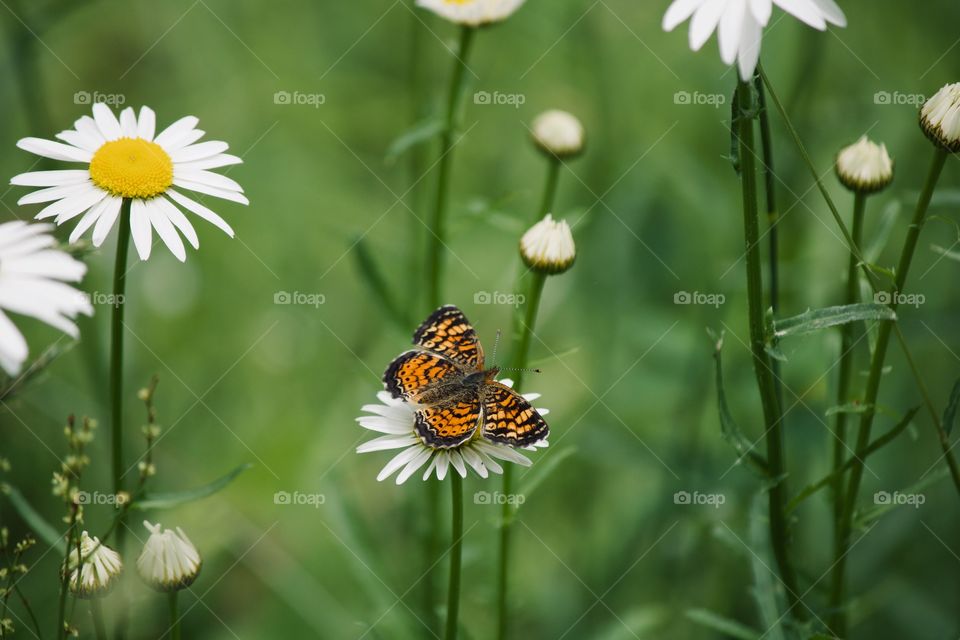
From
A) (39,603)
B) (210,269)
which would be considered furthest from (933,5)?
(39,603)

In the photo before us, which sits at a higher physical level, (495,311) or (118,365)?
(495,311)

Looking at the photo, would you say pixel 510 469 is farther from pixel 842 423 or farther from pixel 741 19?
pixel 741 19

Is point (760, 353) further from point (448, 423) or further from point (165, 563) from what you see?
point (165, 563)

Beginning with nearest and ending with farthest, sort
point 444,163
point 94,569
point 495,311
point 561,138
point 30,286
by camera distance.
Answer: point 30,286 < point 94,569 < point 444,163 < point 561,138 < point 495,311

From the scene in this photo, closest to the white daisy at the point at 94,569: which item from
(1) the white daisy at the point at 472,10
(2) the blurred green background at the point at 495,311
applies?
(2) the blurred green background at the point at 495,311

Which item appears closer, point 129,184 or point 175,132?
point 129,184

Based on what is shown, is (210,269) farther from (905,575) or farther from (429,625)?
(905,575)

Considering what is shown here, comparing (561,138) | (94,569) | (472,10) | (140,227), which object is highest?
(472,10)

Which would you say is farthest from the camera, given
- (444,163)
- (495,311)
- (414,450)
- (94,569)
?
(495,311)

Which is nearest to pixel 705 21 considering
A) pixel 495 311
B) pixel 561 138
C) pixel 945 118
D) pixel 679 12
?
pixel 679 12
